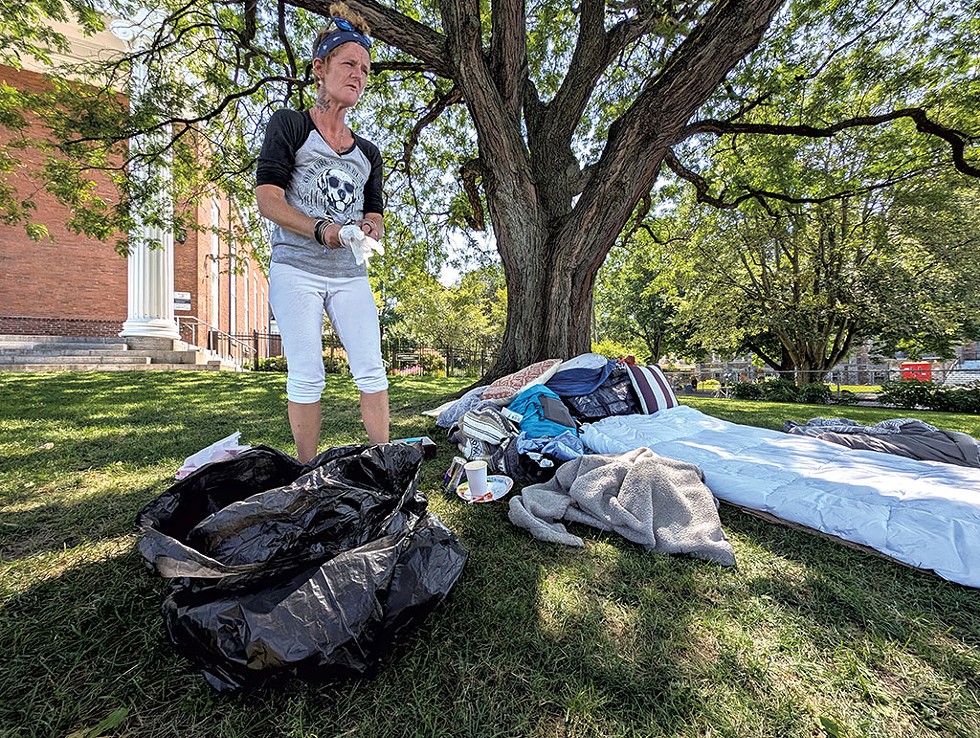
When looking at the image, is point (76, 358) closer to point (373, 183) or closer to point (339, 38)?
point (373, 183)

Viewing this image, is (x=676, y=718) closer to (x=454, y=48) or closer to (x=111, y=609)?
(x=111, y=609)

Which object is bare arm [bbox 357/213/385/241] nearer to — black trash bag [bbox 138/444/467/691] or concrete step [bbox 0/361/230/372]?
black trash bag [bbox 138/444/467/691]

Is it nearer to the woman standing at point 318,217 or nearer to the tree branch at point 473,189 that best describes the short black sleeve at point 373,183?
the woman standing at point 318,217

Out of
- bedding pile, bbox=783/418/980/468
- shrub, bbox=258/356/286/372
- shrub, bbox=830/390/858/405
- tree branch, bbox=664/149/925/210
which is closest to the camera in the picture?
bedding pile, bbox=783/418/980/468

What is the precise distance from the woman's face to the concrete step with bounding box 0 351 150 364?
1186 centimetres

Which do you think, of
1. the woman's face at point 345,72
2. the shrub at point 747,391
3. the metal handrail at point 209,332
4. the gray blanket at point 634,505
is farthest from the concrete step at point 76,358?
the shrub at point 747,391

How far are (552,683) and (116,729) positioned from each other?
38.9 inches

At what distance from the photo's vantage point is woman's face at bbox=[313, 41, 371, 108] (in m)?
1.88


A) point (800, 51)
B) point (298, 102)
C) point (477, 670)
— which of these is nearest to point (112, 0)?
point (298, 102)

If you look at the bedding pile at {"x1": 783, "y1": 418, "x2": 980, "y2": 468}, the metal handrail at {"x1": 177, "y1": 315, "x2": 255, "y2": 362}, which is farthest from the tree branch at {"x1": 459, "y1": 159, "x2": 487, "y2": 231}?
the metal handrail at {"x1": 177, "y1": 315, "x2": 255, "y2": 362}

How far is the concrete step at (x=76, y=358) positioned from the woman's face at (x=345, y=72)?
11.9 metres

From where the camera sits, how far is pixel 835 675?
40.9 inches

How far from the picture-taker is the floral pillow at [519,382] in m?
3.40

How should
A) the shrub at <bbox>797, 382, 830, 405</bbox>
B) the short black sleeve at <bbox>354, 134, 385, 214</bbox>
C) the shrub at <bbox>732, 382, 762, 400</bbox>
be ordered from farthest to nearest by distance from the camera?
the shrub at <bbox>732, 382, 762, 400</bbox> → the shrub at <bbox>797, 382, 830, 405</bbox> → the short black sleeve at <bbox>354, 134, 385, 214</bbox>
